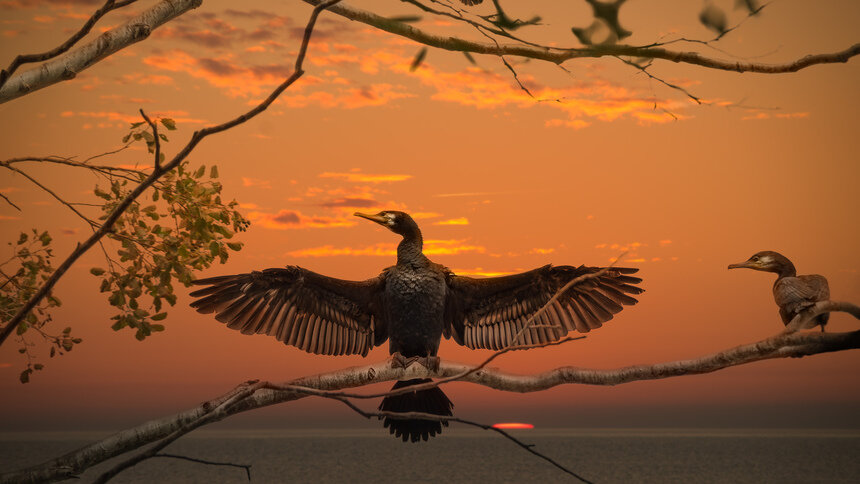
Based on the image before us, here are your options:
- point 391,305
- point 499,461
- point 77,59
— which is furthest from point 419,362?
point 499,461

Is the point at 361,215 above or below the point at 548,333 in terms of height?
above

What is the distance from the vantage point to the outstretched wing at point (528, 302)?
5.82 m

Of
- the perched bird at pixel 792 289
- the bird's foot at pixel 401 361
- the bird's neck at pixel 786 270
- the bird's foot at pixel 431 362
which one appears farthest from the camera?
the bird's neck at pixel 786 270

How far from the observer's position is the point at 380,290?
19.0 ft

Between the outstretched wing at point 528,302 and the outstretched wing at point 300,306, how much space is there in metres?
0.52

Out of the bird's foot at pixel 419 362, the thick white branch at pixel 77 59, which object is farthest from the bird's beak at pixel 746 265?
the thick white branch at pixel 77 59

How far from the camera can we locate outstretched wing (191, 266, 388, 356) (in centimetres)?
575

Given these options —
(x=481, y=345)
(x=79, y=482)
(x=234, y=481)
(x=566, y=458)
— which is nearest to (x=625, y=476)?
(x=566, y=458)

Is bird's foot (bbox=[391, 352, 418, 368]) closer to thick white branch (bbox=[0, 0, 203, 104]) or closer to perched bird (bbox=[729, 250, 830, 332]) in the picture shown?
perched bird (bbox=[729, 250, 830, 332])

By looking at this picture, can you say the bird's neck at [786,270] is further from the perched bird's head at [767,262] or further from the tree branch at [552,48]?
the tree branch at [552,48]

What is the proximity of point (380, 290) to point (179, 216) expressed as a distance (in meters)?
1.29

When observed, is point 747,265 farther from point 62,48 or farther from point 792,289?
point 62,48

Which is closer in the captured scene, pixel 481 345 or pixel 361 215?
pixel 361 215

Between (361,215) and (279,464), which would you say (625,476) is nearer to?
(279,464)
